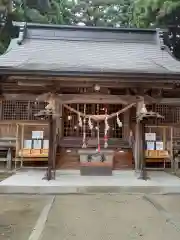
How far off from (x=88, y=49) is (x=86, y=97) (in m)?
3.83

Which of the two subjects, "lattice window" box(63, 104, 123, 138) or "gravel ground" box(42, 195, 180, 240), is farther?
"lattice window" box(63, 104, 123, 138)

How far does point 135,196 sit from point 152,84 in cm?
356

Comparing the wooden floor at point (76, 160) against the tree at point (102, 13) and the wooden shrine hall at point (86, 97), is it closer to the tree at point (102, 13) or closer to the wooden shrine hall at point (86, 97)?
the wooden shrine hall at point (86, 97)

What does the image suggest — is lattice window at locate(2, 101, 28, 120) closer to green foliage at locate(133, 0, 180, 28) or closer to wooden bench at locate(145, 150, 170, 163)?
wooden bench at locate(145, 150, 170, 163)

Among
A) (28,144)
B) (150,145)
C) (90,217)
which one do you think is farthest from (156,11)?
(90,217)

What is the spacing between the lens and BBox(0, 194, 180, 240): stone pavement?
420cm

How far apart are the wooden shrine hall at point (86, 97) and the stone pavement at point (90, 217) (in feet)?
7.68

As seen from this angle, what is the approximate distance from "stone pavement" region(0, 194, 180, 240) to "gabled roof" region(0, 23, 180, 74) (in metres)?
3.75

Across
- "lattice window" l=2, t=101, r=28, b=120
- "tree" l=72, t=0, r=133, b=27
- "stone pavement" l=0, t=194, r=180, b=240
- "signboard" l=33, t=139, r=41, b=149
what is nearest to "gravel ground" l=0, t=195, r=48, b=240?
"stone pavement" l=0, t=194, r=180, b=240

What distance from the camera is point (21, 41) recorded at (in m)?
12.2

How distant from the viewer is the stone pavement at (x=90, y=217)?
165 inches

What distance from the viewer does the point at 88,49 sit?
1169cm

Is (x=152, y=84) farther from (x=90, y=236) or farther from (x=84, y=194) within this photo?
(x=90, y=236)

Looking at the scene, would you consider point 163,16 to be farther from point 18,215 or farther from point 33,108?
point 18,215
